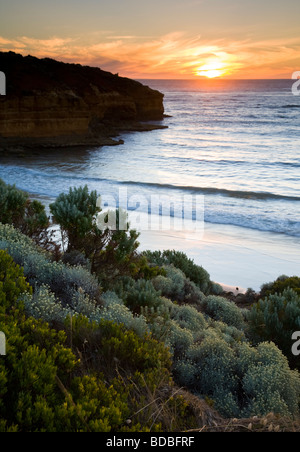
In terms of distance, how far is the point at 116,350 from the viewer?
3096mm

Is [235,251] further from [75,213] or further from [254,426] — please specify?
[254,426]

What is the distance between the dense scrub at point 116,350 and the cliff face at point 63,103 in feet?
96.5

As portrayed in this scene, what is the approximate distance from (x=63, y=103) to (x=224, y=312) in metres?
32.2

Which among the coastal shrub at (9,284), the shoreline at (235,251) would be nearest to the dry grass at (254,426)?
the coastal shrub at (9,284)

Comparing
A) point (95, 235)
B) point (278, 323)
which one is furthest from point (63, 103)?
point (278, 323)

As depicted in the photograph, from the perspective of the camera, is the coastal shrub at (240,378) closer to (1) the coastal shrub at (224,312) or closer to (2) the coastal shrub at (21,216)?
(1) the coastal shrub at (224,312)

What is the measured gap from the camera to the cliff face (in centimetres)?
3256

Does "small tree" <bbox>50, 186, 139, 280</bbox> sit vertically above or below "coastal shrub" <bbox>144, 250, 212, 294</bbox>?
above

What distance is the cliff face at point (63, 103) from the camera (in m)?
32.6

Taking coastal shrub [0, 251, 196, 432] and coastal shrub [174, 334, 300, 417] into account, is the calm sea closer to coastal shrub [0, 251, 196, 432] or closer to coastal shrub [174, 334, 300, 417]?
coastal shrub [174, 334, 300, 417]

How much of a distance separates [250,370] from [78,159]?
26.9 m

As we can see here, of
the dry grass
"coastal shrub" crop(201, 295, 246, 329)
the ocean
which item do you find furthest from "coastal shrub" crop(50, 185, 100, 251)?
the ocean

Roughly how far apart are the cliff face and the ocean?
3.21 meters
